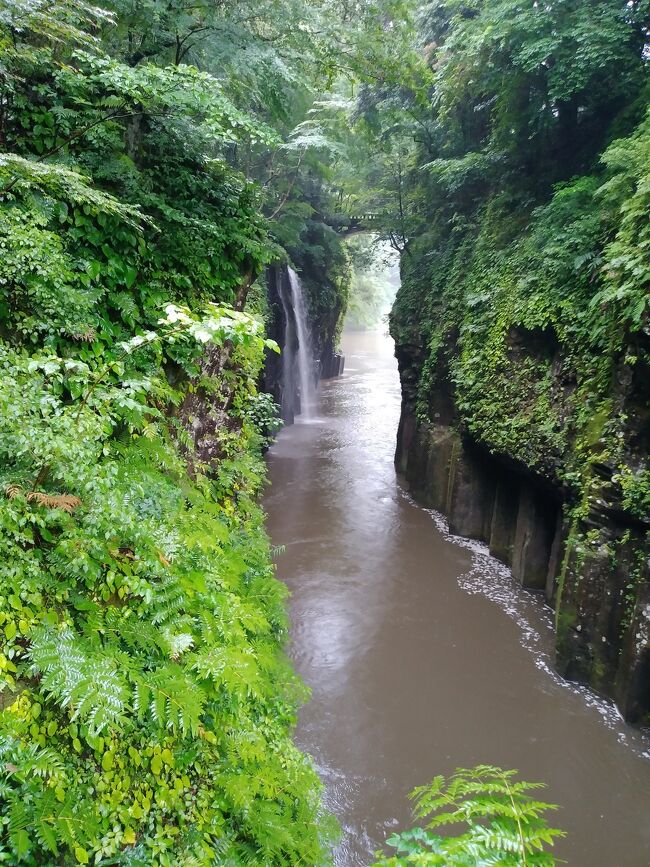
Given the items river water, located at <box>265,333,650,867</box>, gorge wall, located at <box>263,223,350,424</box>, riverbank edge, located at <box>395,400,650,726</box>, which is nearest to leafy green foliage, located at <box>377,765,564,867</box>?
river water, located at <box>265,333,650,867</box>

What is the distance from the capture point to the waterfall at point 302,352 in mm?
23812

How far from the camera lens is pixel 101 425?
3.48 meters

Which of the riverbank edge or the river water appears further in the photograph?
the riverbank edge

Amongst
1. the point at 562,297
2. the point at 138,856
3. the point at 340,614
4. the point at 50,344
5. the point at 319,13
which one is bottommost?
the point at 340,614

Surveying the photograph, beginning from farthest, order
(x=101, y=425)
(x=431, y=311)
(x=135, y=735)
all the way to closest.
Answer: (x=431, y=311), (x=101, y=425), (x=135, y=735)

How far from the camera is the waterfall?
23812mm

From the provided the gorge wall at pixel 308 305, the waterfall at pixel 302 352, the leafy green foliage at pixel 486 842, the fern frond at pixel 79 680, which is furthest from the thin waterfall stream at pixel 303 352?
the leafy green foliage at pixel 486 842

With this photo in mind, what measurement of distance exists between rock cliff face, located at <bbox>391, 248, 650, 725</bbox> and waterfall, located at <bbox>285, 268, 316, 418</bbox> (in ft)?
33.6

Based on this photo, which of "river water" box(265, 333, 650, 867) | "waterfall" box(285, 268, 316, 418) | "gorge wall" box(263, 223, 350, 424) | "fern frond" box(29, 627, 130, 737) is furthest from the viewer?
"waterfall" box(285, 268, 316, 418)

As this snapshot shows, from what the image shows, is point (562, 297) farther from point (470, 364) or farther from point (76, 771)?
point (76, 771)

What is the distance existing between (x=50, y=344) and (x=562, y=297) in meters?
8.56

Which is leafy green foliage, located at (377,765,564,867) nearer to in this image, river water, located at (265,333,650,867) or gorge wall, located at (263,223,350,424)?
river water, located at (265,333,650,867)

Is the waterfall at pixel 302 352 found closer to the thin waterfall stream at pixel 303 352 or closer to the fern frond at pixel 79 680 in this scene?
the thin waterfall stream at pixel 303 352

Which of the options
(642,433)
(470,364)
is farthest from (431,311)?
(642,433)
